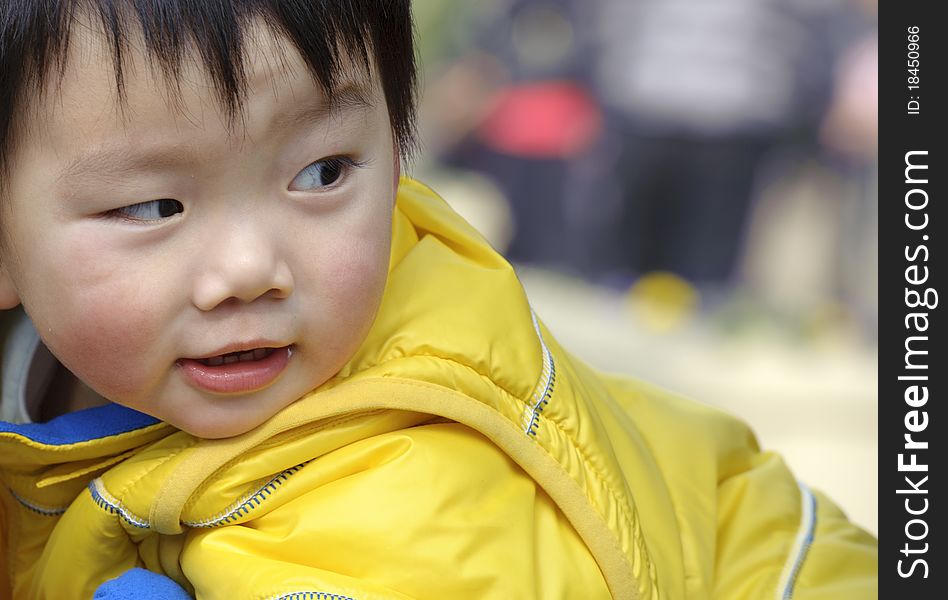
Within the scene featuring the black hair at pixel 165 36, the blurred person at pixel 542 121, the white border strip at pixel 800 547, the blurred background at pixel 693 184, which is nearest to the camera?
the black hair at pixel 165 36

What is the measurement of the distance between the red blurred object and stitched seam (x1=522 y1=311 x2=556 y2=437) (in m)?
3.14

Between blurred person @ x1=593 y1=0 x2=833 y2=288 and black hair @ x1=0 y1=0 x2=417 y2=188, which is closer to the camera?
black hair @ x1=0 y1=0 x2=417 y2=188

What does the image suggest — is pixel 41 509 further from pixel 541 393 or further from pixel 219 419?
pixel 541 393

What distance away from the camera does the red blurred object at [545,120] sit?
4.34 metres

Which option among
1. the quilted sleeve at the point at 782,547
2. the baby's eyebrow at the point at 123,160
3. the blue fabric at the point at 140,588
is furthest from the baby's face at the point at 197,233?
the quilted sleeve at the point at 782,547

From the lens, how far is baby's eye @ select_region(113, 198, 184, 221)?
95 centimetres

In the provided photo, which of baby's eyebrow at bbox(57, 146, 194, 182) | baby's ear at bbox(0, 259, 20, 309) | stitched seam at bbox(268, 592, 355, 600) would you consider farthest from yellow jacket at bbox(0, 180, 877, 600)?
baby's eyebrow at bbox(57, 146, 194, 182)

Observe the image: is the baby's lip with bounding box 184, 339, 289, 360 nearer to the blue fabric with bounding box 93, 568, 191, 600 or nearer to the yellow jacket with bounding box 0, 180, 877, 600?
the yellow jacket with bounding box 0, 180, 877, 600

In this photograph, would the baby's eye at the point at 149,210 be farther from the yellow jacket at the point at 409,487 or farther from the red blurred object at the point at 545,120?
the red blurred object at the point at 545,120

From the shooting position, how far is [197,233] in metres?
0.96

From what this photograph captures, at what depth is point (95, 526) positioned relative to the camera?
3.57ft

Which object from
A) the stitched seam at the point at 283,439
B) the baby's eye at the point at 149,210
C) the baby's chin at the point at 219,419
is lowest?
the stitched seam at the point at 283,439

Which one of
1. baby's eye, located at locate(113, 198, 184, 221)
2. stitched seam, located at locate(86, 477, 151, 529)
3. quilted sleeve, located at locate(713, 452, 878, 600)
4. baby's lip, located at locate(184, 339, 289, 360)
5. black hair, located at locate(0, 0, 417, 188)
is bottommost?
quilted sleeve, located at locate(713, 452, 878, 600)

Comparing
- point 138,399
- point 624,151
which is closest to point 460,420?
point 138,399
